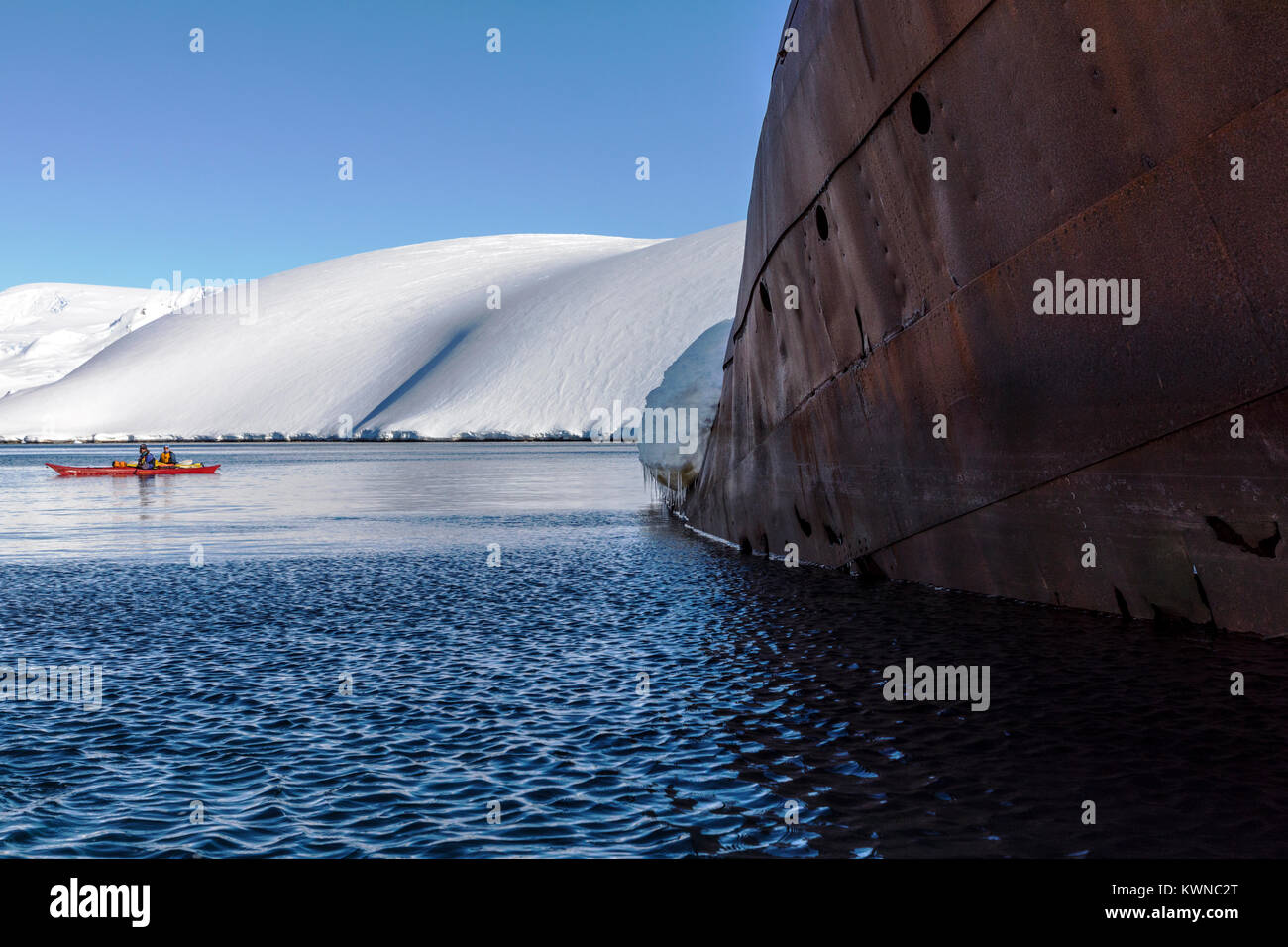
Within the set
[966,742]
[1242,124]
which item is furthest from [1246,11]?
[966,742]

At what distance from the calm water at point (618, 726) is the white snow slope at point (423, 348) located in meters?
128

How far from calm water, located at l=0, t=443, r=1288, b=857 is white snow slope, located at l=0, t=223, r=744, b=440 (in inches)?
5035

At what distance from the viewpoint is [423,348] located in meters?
166

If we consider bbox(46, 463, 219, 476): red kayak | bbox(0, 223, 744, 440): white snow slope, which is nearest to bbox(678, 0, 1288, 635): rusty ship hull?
bbox(46, 463, 219, 476): red kayak

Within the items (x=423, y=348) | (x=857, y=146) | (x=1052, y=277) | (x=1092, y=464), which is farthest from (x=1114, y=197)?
(x=423, y=348)

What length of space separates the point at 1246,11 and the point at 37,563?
2051 cm

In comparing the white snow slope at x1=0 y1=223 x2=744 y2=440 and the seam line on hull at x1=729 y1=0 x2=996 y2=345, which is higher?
the white snow slope at x1=0 y1=223 x2=744 y2=440

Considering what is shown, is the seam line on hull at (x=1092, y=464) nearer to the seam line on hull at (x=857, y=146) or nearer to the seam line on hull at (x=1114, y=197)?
the seam line on hull at (x=1114, y=197)


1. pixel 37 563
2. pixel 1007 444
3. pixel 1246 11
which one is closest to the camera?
pixel 1246 11

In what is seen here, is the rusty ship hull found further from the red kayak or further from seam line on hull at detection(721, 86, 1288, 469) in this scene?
the red kayak

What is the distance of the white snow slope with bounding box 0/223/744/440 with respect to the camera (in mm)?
150125

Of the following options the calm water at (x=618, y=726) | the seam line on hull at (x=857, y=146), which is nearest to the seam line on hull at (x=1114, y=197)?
the seam line on hull at (x=857, y=146)
